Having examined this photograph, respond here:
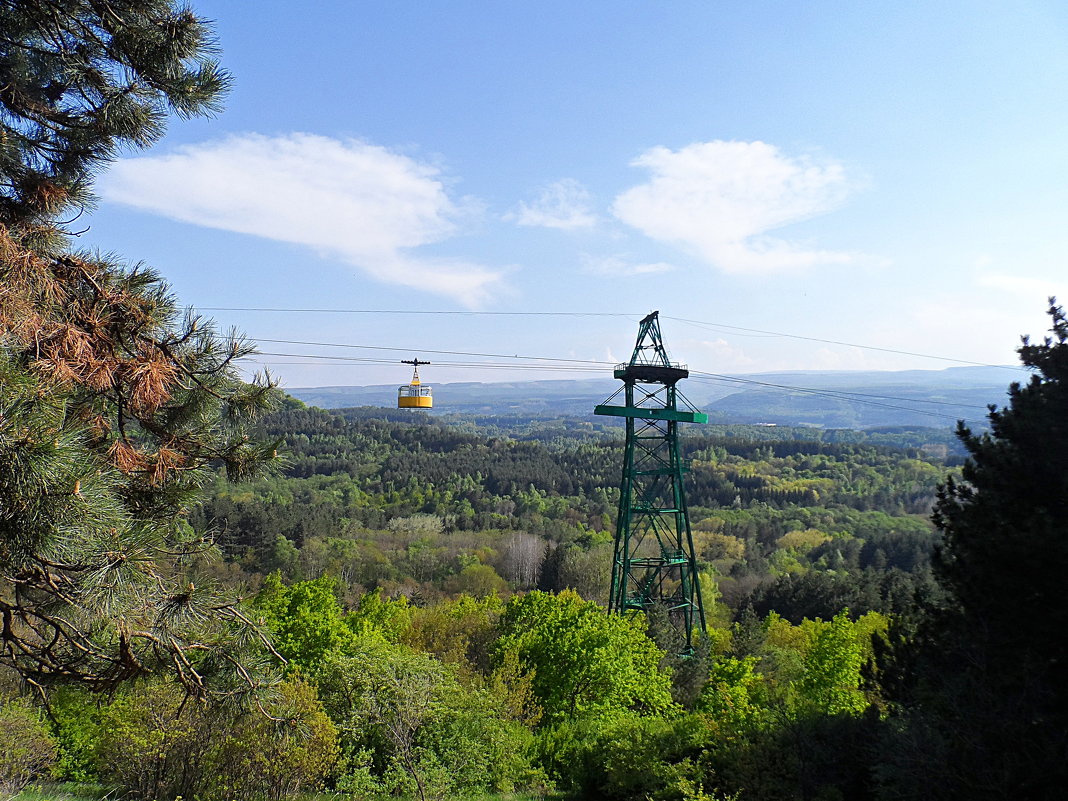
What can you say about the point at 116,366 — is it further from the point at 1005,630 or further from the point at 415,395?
the point at 415,395

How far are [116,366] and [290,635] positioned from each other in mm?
13177

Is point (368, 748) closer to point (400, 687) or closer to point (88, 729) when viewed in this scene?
point (400, 687)

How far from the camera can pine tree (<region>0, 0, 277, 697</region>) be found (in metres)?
3.63

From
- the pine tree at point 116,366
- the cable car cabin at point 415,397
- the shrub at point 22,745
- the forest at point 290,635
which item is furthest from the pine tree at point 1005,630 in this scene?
the shrub at point 22,745

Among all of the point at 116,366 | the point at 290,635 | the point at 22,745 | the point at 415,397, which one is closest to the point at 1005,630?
the point at 116,366

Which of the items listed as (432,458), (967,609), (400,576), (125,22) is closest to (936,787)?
(967,609)

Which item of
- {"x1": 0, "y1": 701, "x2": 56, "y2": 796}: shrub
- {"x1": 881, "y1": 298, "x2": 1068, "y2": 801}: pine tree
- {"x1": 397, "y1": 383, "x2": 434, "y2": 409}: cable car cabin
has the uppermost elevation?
{"x1": 397, "y1": 383, "x2": 434, "y2": 409}: cable car cabin

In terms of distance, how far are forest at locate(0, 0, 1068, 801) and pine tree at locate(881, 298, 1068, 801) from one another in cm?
3

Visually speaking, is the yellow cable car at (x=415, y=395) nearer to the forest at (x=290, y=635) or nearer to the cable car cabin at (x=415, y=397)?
the cable car cabin at (x=415, y=397)

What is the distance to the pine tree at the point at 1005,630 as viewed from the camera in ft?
22.8

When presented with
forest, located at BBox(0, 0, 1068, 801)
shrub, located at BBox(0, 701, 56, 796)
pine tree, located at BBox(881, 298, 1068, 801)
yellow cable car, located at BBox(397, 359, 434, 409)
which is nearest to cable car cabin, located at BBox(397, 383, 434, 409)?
yellow cable car, located at BBox(397, 359, 434, 409)

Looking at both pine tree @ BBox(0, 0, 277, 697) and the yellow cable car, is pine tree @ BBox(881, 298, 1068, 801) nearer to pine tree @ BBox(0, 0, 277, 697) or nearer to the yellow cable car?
pine tree @ BBox(0, 0, 277, 697)

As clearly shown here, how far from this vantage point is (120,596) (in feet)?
10.3

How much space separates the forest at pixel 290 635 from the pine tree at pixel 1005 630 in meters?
0.03
